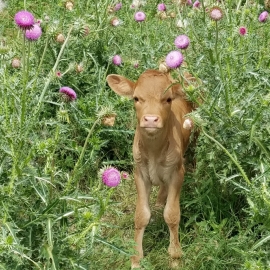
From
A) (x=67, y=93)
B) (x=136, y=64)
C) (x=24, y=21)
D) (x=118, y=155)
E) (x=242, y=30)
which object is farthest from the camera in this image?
(x=118, y=155)

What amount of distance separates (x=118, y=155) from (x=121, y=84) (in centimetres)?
116

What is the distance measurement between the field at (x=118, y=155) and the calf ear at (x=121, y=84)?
0.22 metres

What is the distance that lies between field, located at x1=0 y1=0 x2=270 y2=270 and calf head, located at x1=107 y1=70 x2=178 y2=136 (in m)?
0.14

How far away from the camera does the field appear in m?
2.78

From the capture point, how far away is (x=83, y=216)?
265 centimetres

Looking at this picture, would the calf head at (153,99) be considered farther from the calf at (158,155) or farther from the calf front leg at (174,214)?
the calf front leg at (174,214)

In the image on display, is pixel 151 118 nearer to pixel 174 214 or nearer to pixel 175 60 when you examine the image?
pixel 175 60

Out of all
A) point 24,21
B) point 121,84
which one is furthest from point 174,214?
point 24,21

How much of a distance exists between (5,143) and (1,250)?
565mm

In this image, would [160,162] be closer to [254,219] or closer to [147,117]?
[147,117]

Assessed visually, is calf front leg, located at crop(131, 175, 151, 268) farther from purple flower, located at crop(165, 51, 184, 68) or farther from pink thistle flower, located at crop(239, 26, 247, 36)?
pink thistle flower, located at crop(239, 26, 247, 36)

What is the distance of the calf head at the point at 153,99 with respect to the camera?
3.10 meters

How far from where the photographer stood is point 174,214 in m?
3.40

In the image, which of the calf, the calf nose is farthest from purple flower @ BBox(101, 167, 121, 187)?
the calf
